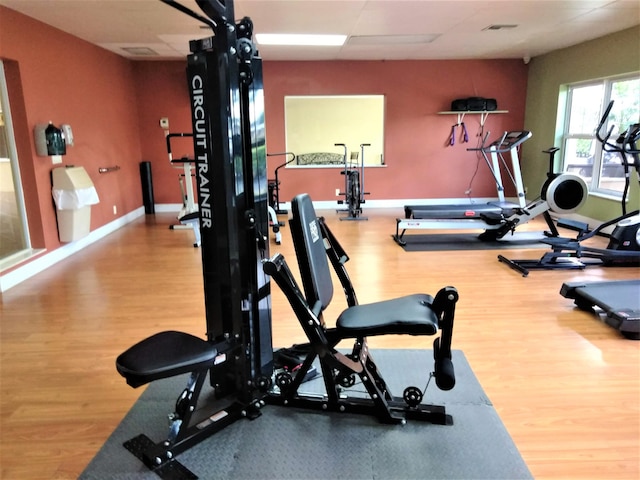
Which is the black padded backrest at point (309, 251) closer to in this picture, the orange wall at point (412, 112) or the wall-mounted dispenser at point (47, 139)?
the wall-mounted dispenser at point (47, 139)

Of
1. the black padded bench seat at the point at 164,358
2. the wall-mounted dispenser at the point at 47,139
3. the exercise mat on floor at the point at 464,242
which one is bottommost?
the exercise mat on floor at the point at 464,242

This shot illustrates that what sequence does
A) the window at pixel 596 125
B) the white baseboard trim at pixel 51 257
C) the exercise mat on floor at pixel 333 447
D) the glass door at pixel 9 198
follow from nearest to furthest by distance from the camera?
the exercise mat on floor at pixel 333 447 < the white baseboard trim at pixel 51 257 < the glass door at pixel 9 198 < the window at pixel 596 125

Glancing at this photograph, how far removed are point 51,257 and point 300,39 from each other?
13.1 ft

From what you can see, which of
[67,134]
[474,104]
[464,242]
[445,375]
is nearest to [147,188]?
[67,134]

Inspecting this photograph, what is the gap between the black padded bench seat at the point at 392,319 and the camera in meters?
1.83

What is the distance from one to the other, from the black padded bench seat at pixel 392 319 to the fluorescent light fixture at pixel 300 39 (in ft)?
15.1

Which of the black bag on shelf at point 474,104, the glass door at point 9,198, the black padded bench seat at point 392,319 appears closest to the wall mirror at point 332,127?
the black bag on shelf at point 474,104

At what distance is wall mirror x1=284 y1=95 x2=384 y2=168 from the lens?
981 cm

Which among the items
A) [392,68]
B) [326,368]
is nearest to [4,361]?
[326,368]

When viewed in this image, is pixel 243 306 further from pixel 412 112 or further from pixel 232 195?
pixel 412 112

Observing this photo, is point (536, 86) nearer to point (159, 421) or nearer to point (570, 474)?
point (570, 474)

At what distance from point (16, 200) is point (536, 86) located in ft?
24.9

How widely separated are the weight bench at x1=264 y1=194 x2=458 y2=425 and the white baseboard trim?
10.3 feet

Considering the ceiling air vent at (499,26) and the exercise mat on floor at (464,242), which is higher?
the ceiling air vent at (499,26)
